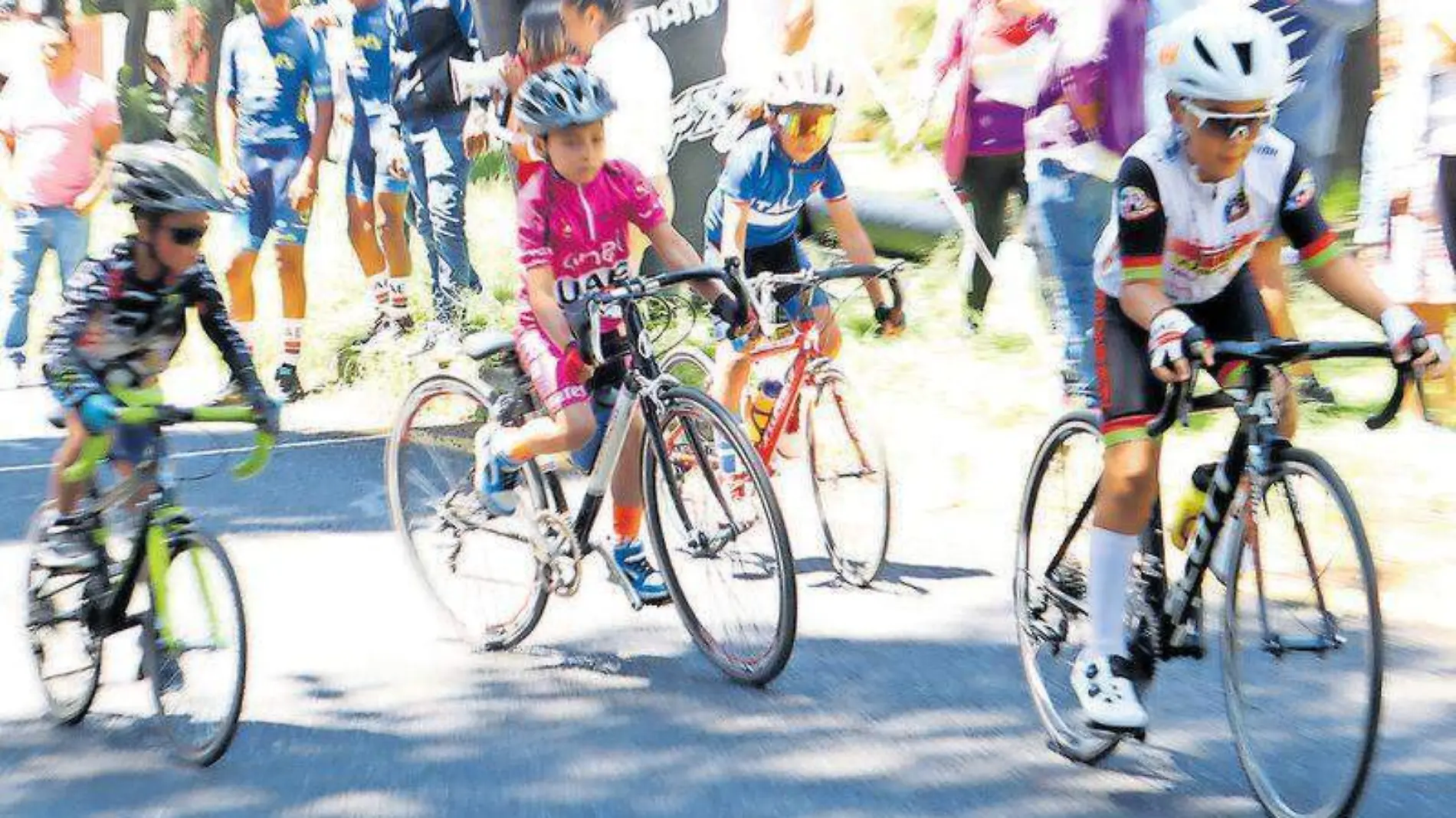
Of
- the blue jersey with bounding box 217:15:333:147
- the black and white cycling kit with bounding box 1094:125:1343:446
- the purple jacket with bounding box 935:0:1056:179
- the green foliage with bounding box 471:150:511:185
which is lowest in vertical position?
the black and white cycling kit with bounding box 1094:125:1343:446

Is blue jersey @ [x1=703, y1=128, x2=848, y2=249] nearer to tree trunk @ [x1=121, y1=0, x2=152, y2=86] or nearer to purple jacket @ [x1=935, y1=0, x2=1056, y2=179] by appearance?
purple jacket @ [x1=935, y1=0, x2=1056, y2=179]

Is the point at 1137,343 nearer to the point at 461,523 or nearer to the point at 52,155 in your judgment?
the point at 461,523

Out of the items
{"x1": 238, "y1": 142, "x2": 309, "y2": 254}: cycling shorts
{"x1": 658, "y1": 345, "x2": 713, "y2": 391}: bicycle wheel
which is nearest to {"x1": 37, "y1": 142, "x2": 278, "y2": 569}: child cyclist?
{"x1": 658, "y1": 345, "x2": 713, "y2": 391}: bicycle wheel

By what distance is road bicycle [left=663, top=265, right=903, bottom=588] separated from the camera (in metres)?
7.19

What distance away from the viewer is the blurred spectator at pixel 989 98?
10.1 metres

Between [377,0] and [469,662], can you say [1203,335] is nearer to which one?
[469,662]

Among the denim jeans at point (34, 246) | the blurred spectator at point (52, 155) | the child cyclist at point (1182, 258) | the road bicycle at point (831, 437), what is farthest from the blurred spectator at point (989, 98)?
the denim jeans at point (34, 246)

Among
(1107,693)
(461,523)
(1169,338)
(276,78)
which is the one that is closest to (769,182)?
(461,523)

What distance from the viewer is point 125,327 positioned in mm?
5914

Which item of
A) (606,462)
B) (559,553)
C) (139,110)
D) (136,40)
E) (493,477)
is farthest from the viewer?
Answer: (136,40)

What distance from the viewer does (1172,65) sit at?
460 centimetres

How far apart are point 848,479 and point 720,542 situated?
1.27 m

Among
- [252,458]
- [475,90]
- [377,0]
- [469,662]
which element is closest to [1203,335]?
[252,458]

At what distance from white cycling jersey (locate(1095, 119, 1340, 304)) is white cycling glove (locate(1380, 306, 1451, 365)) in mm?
468
